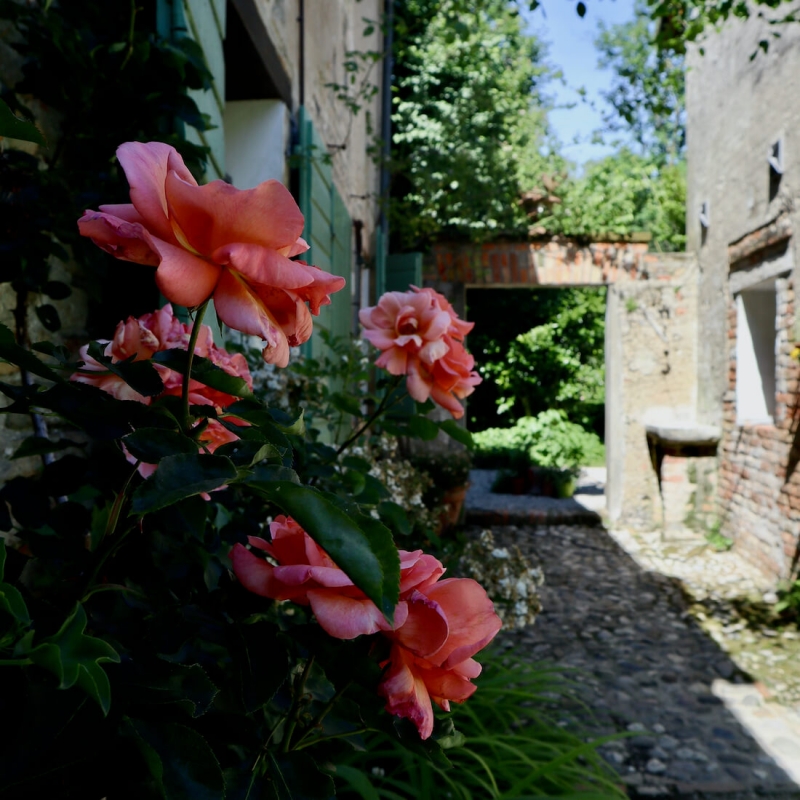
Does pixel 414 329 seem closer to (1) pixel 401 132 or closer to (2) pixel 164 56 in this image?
(2) pixel 164 56

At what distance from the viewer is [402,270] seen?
6.55m

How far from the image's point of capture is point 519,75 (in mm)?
9148

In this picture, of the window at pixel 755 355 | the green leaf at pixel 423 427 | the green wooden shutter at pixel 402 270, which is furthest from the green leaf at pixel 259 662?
the window at pixel 755 355

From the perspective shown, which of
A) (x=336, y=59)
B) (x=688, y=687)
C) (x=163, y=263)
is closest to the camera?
(x=163, y=263)

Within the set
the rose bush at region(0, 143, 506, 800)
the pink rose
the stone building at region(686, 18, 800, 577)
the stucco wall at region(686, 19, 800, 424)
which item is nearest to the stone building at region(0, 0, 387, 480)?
the rose bush at region(0, 143, 506, 800)

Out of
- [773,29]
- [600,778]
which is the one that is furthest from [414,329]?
[773,29]

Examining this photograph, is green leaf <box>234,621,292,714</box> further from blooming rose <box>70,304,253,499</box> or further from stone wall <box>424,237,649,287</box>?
stone wall <box>424,237,649,287</box>

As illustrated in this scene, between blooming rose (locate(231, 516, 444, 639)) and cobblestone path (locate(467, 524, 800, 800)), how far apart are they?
1.83 meters

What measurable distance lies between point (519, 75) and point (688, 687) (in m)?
7.59

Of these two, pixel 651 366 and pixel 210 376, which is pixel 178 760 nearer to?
pixel 210 376

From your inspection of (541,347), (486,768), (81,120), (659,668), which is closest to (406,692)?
(81,120)

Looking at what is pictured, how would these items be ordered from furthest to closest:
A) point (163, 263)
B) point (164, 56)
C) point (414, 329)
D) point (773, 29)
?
point (773, 29), point (164, 56), point (414, 329), point (163, 263)

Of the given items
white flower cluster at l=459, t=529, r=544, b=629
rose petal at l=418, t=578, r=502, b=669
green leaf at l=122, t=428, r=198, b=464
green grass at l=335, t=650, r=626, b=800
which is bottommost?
green grass at l=335, t=650, r=626, b=800

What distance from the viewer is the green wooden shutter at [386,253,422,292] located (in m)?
6.41
